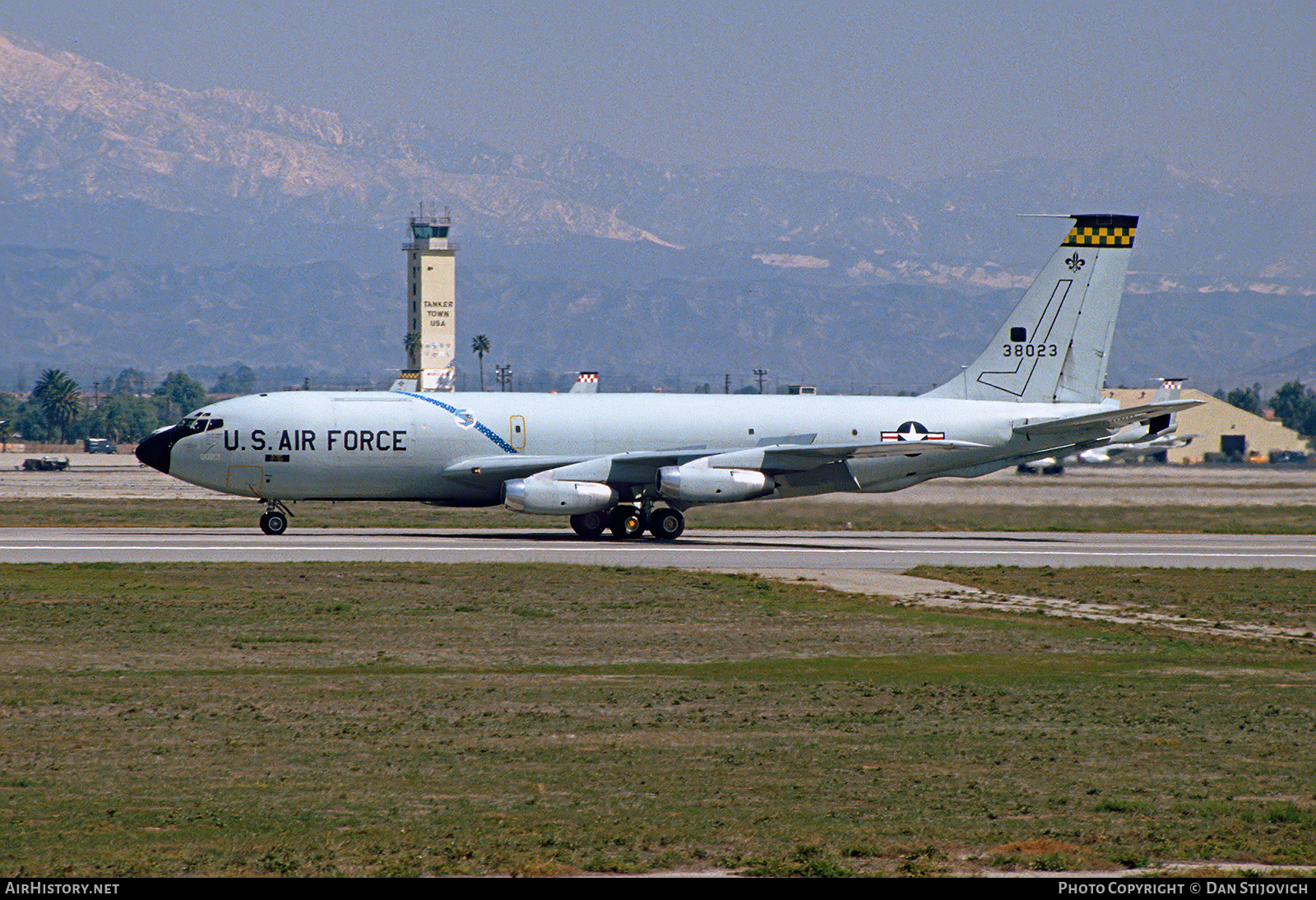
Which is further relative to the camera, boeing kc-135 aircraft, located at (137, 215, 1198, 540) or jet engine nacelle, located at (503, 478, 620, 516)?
boeing kc-135 aircraft, located at (137, 215, 1198, 540)

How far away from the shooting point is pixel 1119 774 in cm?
1352

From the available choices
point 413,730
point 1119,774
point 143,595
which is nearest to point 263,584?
point 143,595

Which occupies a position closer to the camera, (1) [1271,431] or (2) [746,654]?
(2) [746,654]

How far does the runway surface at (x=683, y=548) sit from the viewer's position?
35781mm

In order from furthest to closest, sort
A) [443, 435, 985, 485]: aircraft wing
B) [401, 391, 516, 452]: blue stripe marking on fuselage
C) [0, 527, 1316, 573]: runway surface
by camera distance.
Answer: [401, 391, 516, 452]: blue stripe marking on fuselage
[443, 435, 985, 485]: aircraft wing
[0, 527, 1316, 573]: runway surface

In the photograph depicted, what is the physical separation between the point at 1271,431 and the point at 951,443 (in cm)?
13494

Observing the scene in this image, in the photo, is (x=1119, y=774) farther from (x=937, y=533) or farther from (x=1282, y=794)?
(x=937, y=533)

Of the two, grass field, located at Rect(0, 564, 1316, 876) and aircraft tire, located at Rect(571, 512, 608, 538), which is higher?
aircraft tire, located at Rect(571, 512, 608, 538)

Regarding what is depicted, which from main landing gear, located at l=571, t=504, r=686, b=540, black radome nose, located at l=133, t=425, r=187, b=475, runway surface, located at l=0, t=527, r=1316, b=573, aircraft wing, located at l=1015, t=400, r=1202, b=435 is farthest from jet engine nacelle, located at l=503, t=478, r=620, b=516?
aircraft wing, located at l=1015, t=400, r=1202, b=435

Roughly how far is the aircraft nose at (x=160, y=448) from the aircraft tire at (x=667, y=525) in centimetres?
1411

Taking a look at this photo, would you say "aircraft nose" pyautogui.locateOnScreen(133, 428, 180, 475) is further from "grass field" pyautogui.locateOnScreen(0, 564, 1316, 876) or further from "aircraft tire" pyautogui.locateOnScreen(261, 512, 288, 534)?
"grass field" pyautogui.locateOnScreen(0, 564, 1316, 876)

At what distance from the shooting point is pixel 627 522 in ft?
141

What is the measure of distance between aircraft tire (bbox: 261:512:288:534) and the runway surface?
0.31 m

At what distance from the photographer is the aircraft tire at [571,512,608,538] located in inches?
1693
